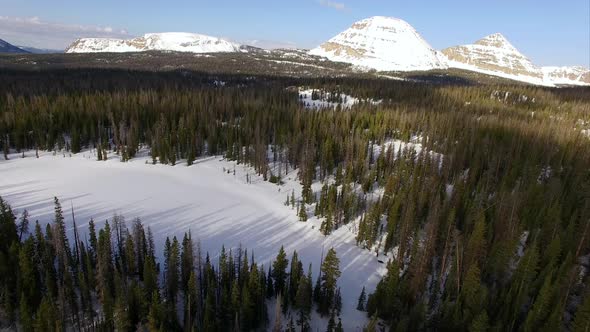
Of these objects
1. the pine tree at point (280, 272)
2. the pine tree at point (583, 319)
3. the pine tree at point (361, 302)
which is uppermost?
the pine tree at point (583, 319)

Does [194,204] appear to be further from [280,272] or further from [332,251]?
[332,251]

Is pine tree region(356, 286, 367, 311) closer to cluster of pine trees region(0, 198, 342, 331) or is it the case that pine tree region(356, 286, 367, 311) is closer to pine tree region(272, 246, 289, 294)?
cluster of pine trees region(0, 198, 342, 331)

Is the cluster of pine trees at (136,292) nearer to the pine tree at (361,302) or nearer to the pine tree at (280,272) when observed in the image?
the pine tree at (280,272)

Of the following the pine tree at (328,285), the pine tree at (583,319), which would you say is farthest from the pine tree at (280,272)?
the pine tree at (583,319)

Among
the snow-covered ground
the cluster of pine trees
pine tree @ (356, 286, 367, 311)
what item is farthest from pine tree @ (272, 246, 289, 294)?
pine tree @ (356, 286, 367, 311)

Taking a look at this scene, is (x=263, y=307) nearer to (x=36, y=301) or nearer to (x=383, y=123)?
(x=36, y=301)

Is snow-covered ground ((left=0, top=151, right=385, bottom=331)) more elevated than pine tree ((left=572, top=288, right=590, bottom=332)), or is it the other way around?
pine tree ((left=572, top=288, right=590, bottom=332))
